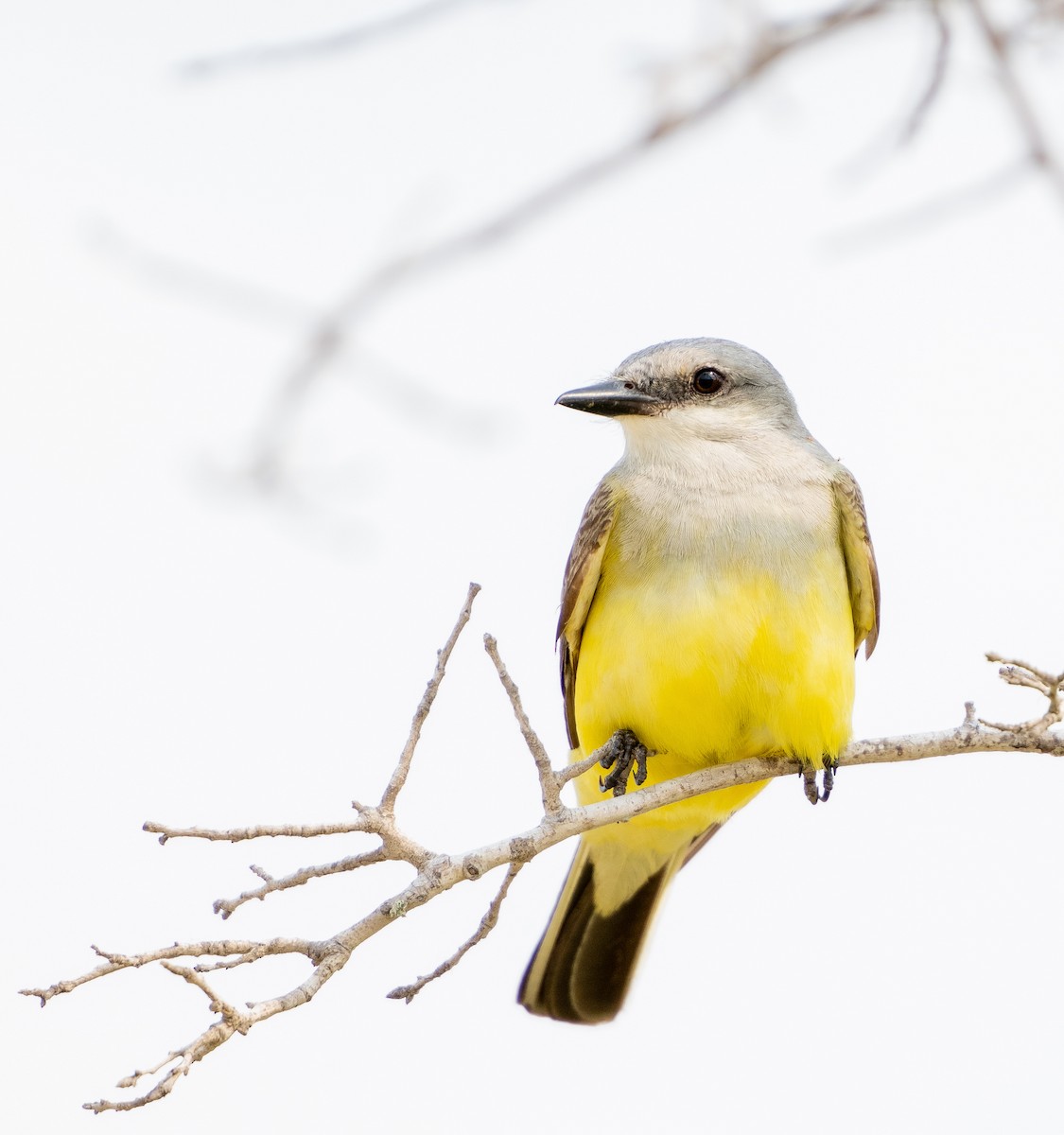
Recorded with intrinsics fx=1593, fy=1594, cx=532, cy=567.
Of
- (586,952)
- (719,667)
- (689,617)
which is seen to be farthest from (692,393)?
(586,952)

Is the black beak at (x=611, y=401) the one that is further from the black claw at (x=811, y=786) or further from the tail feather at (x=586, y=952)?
the tail feather at (x=586, y=952)

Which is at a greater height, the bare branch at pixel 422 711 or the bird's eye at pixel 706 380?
the bird's eye at pixel 706 380

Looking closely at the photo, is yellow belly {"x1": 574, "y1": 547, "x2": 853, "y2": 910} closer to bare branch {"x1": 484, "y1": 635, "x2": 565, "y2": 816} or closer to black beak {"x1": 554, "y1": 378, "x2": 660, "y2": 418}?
black beak {"x1": 554, "y1": 378, "x2": 660, "y2": 418}

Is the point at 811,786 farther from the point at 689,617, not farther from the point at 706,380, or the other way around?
the point at 706,380

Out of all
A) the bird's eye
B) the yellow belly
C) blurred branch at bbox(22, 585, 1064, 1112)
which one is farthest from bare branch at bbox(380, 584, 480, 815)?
the bird's eye

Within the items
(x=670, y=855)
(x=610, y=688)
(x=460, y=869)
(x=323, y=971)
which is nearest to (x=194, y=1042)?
(x=323, y=971)

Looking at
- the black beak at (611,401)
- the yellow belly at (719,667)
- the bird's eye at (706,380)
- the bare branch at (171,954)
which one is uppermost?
the bird's eye at (706,380)

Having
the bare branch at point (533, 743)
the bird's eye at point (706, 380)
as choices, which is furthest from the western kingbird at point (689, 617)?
the bare branch at point (533, 743)
